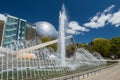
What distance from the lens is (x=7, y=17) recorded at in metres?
57.5

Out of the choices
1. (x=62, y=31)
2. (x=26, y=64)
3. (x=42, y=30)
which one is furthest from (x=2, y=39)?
(x=42, y=30)

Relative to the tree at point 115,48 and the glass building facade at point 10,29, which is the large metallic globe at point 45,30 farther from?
the glass building facade at point 10,29

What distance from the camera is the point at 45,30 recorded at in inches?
4402

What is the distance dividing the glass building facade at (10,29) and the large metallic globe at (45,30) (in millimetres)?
44084

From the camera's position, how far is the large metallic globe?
11014cm

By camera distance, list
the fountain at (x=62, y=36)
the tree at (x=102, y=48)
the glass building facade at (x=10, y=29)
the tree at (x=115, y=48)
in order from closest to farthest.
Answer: the fountain at (x=62, y=36), the glass building facade at (x=10, y=29), the tree at (x=115, y=48), the tree at (x=102, y=48)

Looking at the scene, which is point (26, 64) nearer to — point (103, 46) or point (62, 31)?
point (62, 31)

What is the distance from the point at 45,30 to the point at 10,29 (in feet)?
171

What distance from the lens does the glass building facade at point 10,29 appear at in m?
57.9

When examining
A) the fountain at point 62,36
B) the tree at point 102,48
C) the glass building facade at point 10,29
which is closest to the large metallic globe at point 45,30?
the tree at point 102,48

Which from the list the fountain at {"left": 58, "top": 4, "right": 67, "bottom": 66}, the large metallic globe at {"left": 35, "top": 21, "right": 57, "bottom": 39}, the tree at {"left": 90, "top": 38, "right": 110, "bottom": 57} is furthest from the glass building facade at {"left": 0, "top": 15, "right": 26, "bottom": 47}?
the large metallic globe at {"left": 35, "top": 21, "right": 57, "bottom": 39}

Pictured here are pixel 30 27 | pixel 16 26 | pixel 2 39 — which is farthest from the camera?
pixel 30 27

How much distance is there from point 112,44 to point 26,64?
58.9 m

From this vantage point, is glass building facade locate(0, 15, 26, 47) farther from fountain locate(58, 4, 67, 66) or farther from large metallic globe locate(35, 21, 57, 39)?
large metallic globe locate(35, 21, 57, 39)
